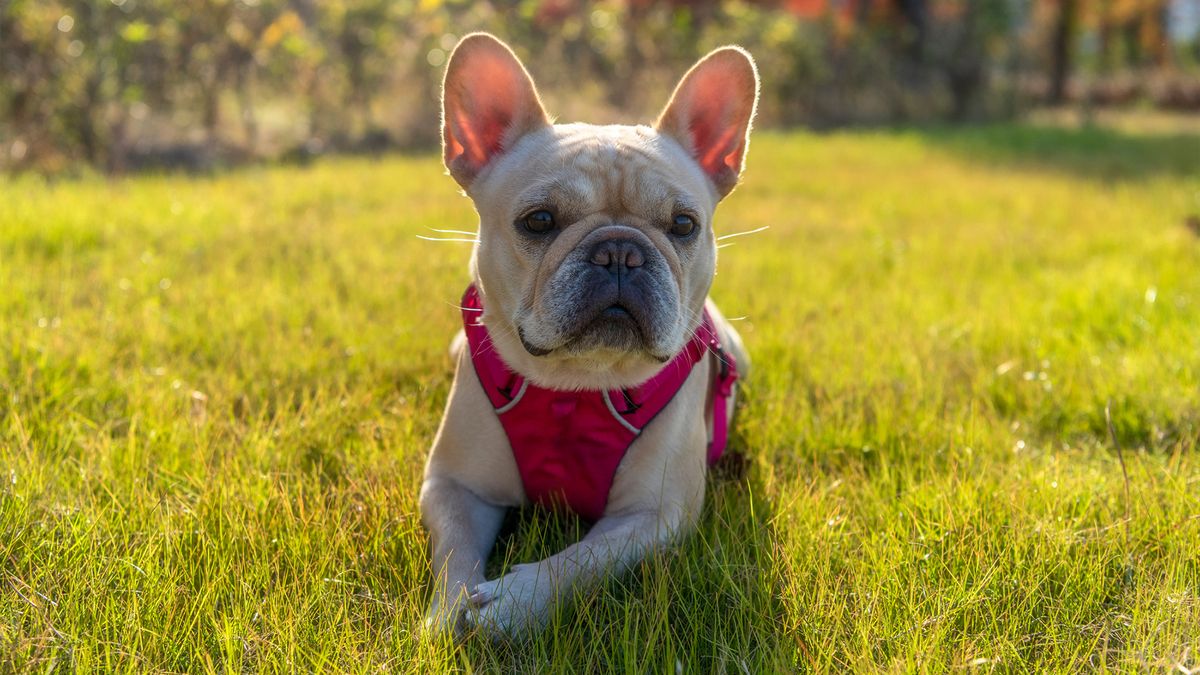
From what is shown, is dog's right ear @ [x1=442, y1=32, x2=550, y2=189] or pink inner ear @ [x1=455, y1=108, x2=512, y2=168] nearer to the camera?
dog's right ear @ [x1=442, y1=32, x2=550, y2=189]

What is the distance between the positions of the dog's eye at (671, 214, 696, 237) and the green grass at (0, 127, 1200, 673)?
0.88 m

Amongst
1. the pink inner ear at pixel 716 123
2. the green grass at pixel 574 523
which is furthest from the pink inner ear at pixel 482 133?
the green grass at pixel 574 523

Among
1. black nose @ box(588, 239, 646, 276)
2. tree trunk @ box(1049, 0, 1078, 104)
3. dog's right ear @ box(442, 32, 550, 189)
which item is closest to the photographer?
black nose @ box(588, 239, 646, 276)

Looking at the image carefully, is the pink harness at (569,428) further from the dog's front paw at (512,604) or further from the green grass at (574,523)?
the dog's front paw at (512,604)

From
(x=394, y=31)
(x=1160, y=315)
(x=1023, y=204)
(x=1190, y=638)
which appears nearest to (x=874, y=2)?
(x=394, y=31)

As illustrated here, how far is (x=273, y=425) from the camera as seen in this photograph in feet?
11.6

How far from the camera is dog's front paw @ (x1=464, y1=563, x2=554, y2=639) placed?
7.77 ft

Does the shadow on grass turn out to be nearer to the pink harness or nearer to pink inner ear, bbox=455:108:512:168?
pink inner ear, bbox=455:108:512:168

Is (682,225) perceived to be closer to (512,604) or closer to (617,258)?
(617,258)

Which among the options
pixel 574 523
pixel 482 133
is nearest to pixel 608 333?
pixel 574 523

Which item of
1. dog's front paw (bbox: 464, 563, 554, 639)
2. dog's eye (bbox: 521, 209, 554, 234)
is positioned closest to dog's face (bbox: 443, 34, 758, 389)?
dog's eye (bbox: 521, 209, 554, 234)

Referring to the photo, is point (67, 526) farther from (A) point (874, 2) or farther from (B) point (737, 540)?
(A) point (874, 2)

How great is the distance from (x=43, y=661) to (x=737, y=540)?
1811mm

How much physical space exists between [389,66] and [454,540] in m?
11.5
